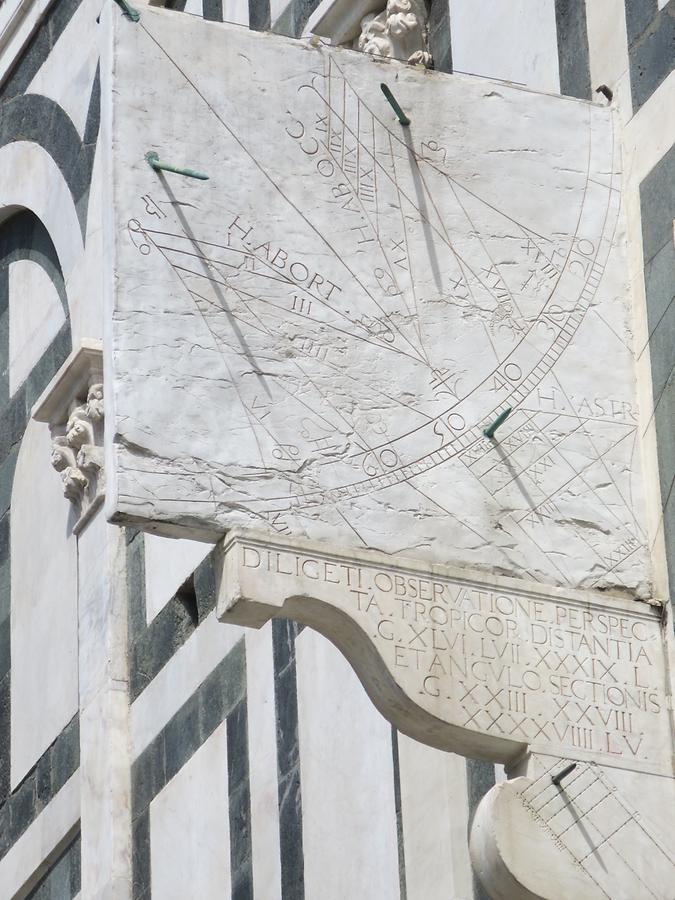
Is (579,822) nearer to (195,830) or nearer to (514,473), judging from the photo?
(514,473)

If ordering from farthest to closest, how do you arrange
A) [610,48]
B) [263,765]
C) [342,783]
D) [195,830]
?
[195,830] → [263,765] → [342,783] → [610,48]

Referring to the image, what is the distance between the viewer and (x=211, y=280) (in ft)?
24.3

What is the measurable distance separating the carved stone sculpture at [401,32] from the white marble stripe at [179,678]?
1842mm

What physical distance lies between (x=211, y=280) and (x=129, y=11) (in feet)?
2.21

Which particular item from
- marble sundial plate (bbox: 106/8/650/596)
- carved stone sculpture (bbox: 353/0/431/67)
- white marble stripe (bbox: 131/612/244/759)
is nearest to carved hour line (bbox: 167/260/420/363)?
marble sundial plate (bbox: 106/8/650/596)

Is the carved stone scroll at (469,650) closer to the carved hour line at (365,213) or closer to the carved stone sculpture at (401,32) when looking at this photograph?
the carved hour line at (365,213)

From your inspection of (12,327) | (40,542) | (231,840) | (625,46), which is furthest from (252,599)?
(12,327)

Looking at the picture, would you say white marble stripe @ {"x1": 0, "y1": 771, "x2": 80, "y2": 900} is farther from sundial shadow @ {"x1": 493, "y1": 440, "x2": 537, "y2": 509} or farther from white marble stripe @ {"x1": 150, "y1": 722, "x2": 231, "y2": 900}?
sundial shadow @ {"x1": 493, "y1": 440, "x2": 537, "y2": 509}

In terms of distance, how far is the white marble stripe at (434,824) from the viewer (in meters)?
8.30

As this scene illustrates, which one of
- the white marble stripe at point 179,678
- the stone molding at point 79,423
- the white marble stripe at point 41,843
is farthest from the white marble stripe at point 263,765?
the stone molding at point 79,423

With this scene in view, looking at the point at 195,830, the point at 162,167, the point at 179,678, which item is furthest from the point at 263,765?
the point at 162,167

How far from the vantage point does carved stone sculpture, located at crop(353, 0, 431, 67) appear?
9461mm

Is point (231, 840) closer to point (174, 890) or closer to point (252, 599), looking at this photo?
point (174, 890)

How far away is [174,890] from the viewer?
32.9ft
